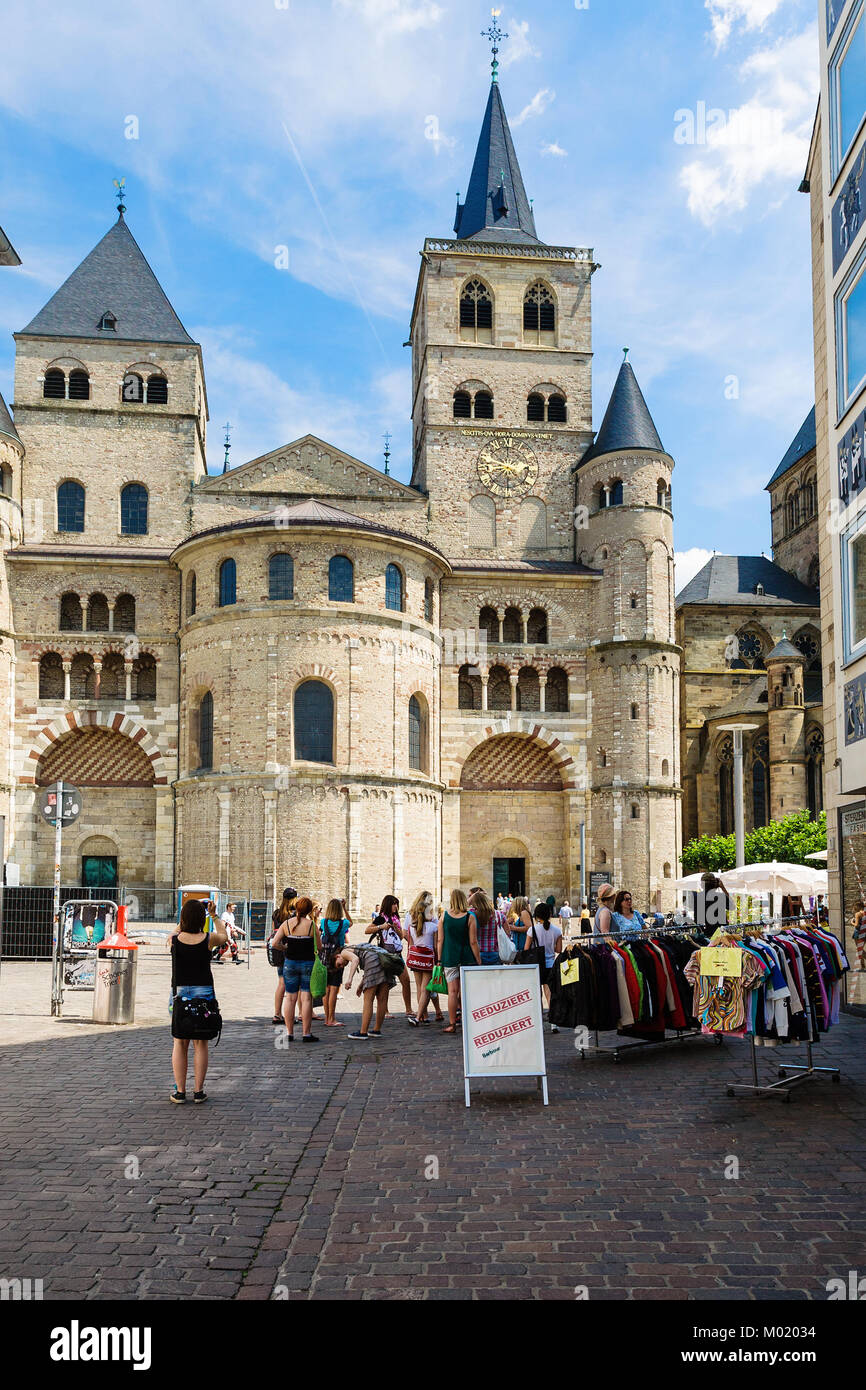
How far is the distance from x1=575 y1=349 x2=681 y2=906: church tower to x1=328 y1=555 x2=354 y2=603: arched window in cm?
965

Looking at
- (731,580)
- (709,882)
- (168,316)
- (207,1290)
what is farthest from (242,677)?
(207,1290)

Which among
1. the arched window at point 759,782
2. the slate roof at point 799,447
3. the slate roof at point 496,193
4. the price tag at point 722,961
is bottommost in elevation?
the price tag at point 722,961

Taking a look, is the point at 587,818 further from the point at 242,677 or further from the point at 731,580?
the point at 731,580

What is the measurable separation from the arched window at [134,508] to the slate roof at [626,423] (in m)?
16.5

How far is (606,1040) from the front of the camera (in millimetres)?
13906

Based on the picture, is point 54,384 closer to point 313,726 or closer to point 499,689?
point 313,726

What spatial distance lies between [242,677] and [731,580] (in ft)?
88.8

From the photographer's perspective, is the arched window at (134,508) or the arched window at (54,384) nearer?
the arched window at (134,508)

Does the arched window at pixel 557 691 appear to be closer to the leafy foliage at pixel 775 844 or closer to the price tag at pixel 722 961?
the leafy foliage at pixel 775 844

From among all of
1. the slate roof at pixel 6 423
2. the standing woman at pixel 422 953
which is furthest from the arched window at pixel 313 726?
the standing woman at pixel 422 953

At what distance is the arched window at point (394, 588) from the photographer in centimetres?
3869

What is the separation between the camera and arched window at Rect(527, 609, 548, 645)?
42.7m

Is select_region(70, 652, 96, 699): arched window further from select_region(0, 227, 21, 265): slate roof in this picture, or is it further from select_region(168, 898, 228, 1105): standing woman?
select_region(168, 898, 228, 1105): standing woman

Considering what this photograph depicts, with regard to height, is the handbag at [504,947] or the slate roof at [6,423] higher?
the slate roof at [6,423]
